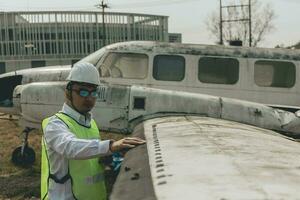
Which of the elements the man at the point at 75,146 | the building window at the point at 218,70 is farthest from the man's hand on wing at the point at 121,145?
the building window at the point at 218,70

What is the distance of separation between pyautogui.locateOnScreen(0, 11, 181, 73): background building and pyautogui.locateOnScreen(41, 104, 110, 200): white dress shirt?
250ft

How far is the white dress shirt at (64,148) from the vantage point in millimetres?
3635

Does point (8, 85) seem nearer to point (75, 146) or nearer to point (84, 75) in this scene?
point (84, 75)

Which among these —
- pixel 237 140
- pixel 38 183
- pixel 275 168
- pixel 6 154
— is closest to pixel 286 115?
pixel 237 140

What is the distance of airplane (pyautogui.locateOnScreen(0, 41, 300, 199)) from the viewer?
10.2 feet

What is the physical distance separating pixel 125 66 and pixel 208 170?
6302 mm

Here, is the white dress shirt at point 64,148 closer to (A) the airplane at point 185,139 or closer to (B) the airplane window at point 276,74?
(A) the airplane at point 185,139

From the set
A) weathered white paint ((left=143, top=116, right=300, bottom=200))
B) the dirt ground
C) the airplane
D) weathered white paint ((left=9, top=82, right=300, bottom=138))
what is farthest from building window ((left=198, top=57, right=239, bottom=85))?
weathered white paint ((left=143, top=116, right=300, bottom=200))

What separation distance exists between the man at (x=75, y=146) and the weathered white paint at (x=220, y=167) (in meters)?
0.49

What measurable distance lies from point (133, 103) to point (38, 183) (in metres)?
2.63

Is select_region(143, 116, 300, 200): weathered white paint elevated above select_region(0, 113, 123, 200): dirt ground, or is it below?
above

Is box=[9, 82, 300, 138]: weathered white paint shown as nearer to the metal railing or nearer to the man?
the man

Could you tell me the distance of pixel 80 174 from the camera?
389cm

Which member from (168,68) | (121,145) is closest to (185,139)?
(121,145)
